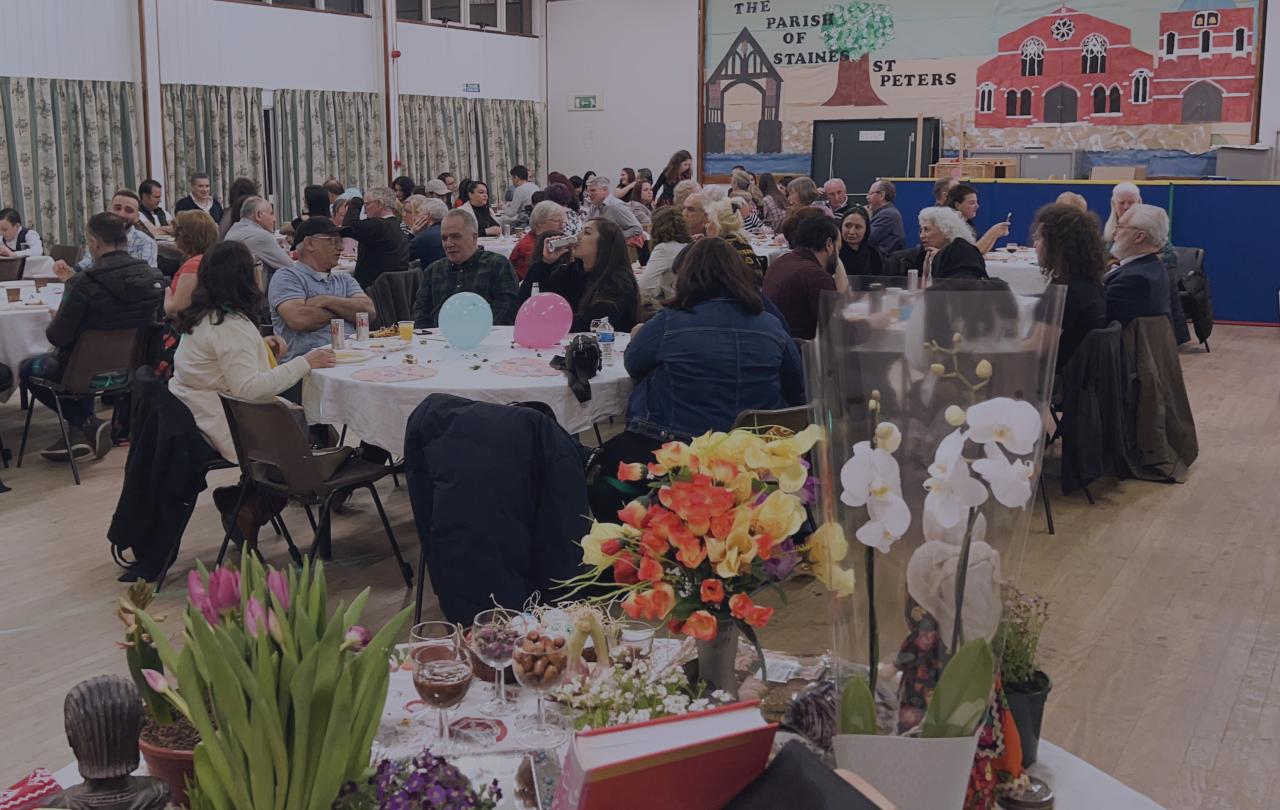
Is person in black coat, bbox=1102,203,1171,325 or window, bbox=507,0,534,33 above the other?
window, bbox=507,0,534,33

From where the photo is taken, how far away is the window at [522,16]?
685 inches

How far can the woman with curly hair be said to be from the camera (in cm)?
566

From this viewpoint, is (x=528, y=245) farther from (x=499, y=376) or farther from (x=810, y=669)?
(x=810, y=669)

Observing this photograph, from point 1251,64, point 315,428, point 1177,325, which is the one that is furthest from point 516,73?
point 315,428

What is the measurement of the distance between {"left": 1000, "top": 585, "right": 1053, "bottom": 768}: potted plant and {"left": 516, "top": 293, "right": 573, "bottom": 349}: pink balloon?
341cm

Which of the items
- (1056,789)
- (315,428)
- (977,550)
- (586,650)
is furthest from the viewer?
(315,428)

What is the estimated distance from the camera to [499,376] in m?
4.58

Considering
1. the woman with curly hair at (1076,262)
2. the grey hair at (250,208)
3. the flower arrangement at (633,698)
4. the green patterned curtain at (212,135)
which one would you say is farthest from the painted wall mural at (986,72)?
the flower arrangement at (633,698)

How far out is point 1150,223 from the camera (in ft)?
19.7

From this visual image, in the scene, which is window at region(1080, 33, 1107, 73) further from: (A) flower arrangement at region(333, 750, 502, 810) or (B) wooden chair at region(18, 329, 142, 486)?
(A) flower arrangement at region(333, 750, 502, 810)

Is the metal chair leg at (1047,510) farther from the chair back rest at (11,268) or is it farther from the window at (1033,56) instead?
the window at (1033,56)

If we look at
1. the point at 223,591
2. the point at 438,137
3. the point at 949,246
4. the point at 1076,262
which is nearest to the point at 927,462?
the point at 223,591

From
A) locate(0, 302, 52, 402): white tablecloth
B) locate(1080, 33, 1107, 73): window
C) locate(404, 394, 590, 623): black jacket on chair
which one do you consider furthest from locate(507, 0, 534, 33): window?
locate(404, 394, 590, 623): black jacket on chair

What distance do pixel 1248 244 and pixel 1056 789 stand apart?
35.1ft
